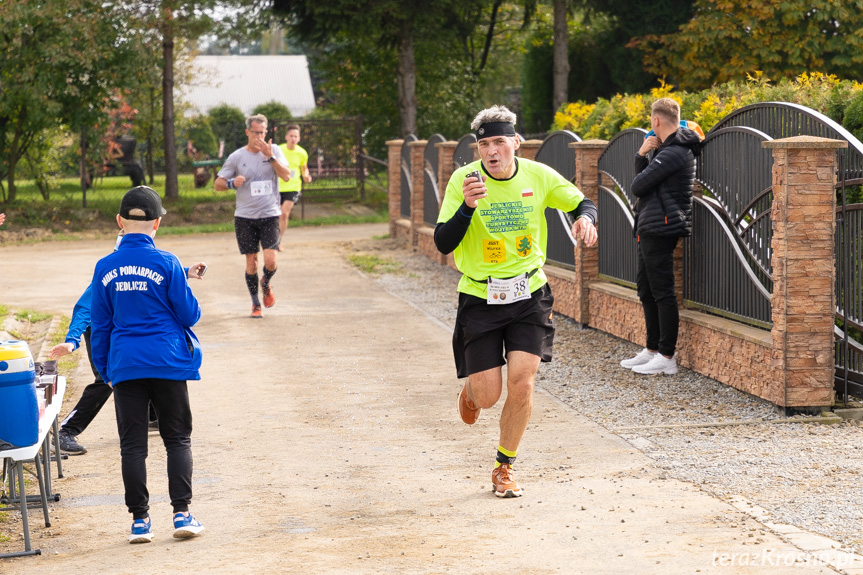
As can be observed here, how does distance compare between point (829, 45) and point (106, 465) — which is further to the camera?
point (829, 45)

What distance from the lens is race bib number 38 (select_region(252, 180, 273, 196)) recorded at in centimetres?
1207

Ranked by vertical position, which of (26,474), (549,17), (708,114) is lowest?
(26,474)

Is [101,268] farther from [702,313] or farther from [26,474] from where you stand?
[702,313]

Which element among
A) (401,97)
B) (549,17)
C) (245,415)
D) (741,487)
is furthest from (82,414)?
(549,17)

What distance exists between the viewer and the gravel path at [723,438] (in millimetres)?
5547

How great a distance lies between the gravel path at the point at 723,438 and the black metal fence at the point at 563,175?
185 centimetres

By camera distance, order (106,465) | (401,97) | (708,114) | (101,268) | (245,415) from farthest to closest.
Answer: (401,97) → (708,114) → (245,415) → (106,465) → (101,268)

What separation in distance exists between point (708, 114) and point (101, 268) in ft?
21.1

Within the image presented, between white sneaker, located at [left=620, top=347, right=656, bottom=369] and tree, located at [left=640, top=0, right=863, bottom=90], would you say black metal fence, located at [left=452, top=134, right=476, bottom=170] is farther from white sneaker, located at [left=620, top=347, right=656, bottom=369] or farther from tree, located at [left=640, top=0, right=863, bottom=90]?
tree, located at [left=640, top=0, right=863, bottom=90]

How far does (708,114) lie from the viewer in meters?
10.1

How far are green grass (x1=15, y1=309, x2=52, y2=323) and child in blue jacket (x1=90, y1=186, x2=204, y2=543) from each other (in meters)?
7.66

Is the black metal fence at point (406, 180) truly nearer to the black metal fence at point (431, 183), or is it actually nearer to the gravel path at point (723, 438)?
the black metal fence at point (431, 183)

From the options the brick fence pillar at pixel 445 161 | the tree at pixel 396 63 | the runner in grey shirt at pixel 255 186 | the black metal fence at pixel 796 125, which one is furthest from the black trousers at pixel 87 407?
the tree at pixel 396 63

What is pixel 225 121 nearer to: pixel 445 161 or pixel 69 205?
pixel 69 205
